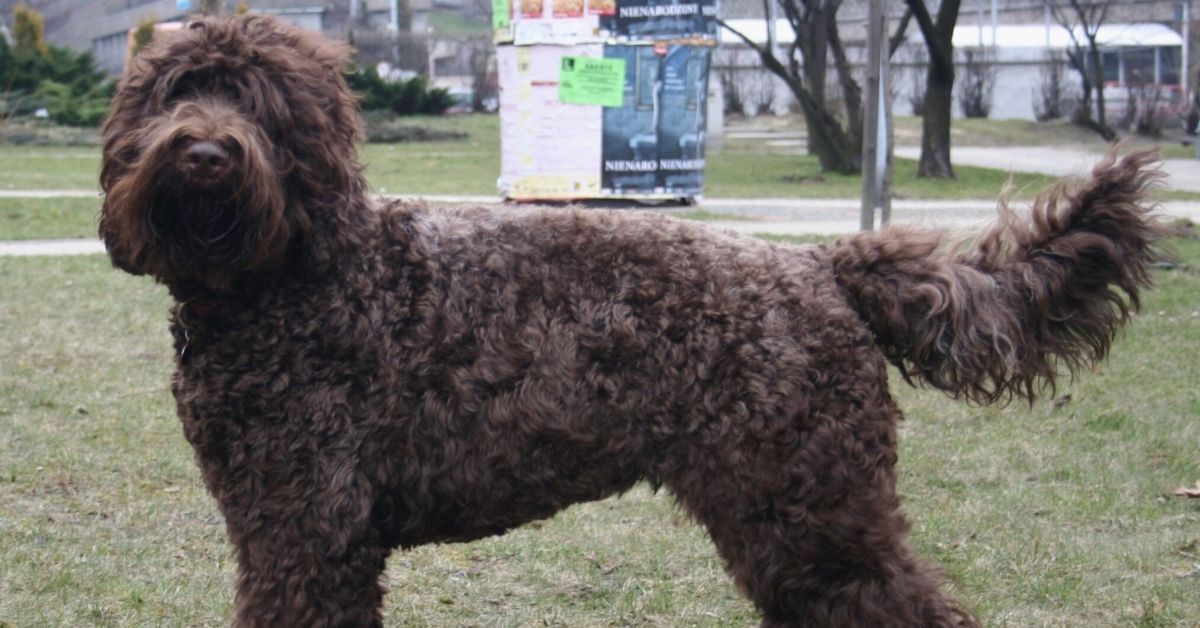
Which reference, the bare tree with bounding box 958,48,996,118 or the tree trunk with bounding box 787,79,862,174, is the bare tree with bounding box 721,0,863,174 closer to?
the tree trunk with bounding box 787,79,862,174

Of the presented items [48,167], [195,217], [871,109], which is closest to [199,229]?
[195,217]

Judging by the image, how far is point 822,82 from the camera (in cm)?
2650

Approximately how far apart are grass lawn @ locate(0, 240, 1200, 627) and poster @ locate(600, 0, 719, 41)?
8.23 m

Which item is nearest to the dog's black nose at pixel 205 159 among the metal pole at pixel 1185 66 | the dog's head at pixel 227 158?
the dog's head at pixel 227 158

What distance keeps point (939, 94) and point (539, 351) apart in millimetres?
20562

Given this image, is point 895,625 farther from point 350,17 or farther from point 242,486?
point 350,17

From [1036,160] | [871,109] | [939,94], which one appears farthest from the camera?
[1036,160]

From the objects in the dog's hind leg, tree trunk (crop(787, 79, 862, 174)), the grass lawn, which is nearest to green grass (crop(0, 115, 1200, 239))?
tree trunk (crop(787, 79, 862, 174))

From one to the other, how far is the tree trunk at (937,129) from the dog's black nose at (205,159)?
67.1 feet

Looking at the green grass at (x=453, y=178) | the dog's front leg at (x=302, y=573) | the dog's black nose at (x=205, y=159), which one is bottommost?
the dog's front leg at (x=302, y=573)

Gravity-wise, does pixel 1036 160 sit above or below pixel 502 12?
below

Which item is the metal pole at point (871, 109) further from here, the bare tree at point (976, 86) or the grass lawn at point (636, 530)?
the bare tree at point (976, 86)

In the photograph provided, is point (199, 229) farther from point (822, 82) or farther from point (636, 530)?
point (822, 82)

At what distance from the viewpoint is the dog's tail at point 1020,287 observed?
11.8 feet
